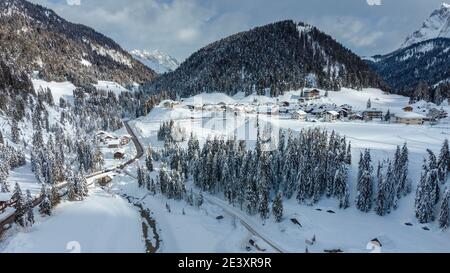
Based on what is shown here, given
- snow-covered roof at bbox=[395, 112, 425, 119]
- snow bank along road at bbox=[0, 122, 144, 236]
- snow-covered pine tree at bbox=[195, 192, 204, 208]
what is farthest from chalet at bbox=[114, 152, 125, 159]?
snow-covered roof at bbox=[395, 112, 425, 119]

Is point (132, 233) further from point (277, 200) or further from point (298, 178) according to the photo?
point (298, 178)

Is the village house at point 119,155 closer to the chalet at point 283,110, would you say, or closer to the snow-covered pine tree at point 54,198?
the snow-covered pine tree at point 54,198

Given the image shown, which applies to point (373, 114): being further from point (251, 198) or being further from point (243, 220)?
point (243, 220)

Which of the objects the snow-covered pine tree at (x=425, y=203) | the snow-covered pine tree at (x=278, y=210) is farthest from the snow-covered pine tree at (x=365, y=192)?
the snow-covered pine tree at (x=278, y=210)

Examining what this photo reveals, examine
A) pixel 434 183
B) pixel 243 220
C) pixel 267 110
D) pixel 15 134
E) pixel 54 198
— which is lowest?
pixel 243 220

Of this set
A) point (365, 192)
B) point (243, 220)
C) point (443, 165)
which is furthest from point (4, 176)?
point (443, 165)
